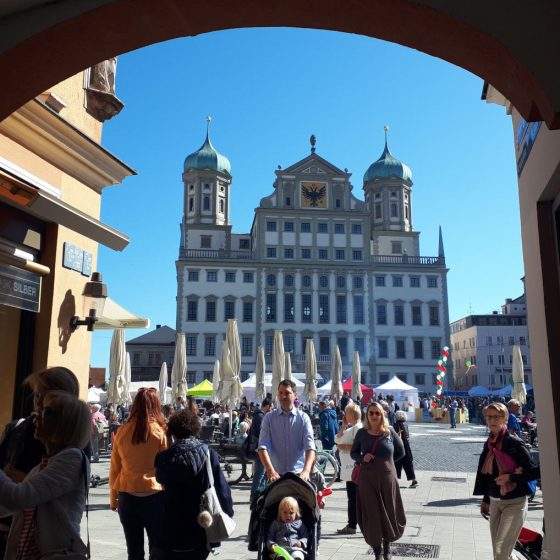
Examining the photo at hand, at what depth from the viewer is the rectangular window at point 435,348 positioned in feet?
194

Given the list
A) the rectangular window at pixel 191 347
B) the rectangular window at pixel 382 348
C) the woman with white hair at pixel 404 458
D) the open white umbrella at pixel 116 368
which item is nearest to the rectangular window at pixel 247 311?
the rectangular window at pixel 191 347

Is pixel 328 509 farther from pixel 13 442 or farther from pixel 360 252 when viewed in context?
pixel 360 252

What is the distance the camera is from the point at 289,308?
190 ft

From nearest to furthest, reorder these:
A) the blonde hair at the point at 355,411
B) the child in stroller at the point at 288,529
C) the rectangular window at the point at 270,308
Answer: the child in stroller at the point at 288,529 < the blonde hair at the point at 355,411 < the rectangular window at the point at 270,308

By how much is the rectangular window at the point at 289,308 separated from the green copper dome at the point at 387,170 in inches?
824

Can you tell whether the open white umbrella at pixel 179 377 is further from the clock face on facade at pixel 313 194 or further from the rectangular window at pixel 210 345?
the clock face on facade at pixel 313 194

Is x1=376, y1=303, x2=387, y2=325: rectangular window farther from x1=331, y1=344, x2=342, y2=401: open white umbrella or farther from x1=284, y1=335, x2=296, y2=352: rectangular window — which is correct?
x1=331, y1=344, x2=342, y2=401: open white umbrella

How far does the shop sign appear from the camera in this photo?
5691 mm

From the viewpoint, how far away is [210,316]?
5712 centimetres

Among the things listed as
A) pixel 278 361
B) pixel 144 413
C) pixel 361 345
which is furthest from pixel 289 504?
pixel 361 345

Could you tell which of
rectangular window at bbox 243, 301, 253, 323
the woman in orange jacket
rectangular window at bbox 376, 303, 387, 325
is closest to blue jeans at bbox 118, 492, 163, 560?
the woman in orange jacket

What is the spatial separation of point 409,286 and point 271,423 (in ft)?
185

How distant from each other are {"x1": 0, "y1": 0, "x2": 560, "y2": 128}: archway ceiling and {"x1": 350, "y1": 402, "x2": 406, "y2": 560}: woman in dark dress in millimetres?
3949

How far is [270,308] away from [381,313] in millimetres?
10935
